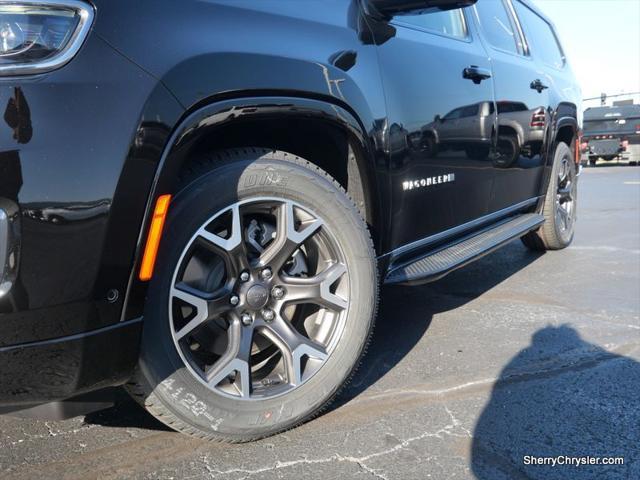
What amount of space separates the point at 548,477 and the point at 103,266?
5.01 ft

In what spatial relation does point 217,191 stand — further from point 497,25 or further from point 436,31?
point 497,25

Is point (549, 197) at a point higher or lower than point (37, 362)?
lower

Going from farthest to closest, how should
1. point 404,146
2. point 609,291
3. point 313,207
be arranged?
point 609,291 < point 404,146 < point 313,207

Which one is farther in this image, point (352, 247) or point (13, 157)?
point (352, 247)

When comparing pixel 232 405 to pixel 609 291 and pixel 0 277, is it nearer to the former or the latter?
pixel 0 277

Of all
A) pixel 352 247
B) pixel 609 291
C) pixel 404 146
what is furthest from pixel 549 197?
pixel 352 247

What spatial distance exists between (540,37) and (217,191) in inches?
163

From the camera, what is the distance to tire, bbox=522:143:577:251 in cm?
496

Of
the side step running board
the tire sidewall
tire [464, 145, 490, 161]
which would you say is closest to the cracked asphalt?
the side step running board

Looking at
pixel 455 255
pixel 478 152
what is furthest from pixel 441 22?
pixel 455 255

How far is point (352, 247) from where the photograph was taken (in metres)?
2.19

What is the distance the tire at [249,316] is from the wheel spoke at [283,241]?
0.04 feet

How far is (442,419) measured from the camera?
2277 millimetres

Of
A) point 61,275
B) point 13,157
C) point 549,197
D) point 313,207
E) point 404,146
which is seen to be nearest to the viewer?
point 13,157
